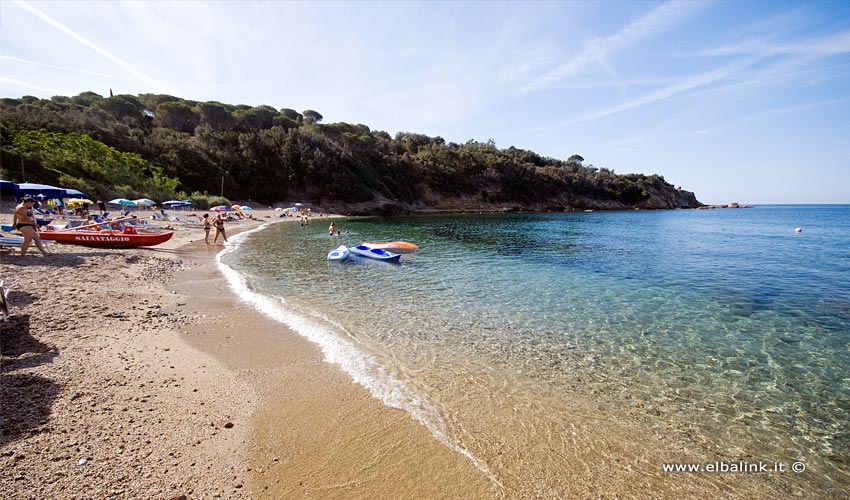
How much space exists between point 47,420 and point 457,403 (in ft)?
16.4

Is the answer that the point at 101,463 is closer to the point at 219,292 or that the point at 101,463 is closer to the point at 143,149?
the point at 219,292

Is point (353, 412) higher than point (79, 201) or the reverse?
the reverse

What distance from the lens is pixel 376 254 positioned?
62.6 ft

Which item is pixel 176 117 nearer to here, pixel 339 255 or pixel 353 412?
pixel 339 255

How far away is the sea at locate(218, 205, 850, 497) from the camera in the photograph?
4969mm

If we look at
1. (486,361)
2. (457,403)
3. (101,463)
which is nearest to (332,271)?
(486,361)

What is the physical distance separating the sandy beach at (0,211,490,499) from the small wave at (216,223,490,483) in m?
0.16

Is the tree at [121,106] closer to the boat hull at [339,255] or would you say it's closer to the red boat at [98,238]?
the red boat at [98,238]

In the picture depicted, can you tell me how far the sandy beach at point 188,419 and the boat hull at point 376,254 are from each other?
1030 centimetres

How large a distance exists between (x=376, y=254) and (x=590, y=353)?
1304 centimetres

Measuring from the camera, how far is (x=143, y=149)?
5278 centimetres

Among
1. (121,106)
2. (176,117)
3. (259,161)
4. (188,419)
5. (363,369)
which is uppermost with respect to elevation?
(121,106)

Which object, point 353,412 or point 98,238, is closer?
point 353,412
